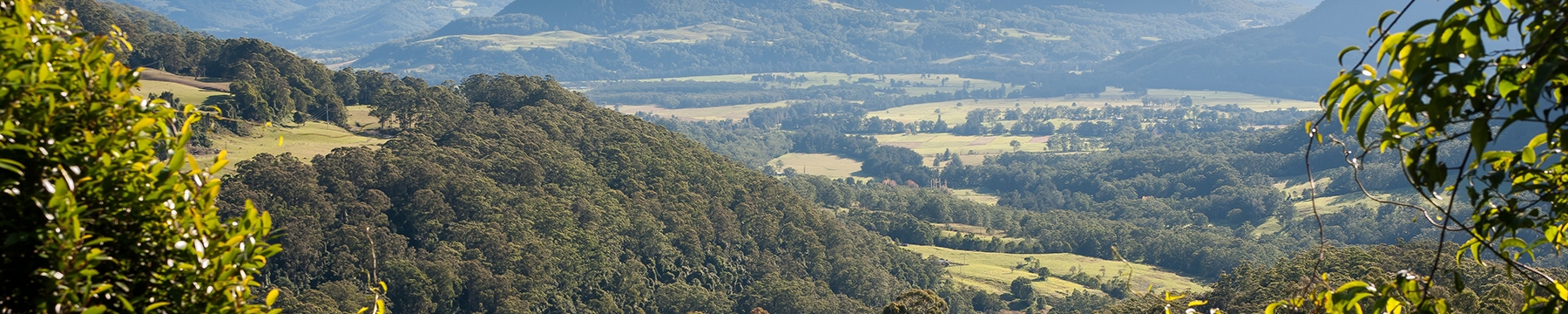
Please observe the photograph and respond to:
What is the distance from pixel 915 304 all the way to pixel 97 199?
20757mm

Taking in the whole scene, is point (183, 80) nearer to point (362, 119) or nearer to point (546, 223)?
point (362, 119)

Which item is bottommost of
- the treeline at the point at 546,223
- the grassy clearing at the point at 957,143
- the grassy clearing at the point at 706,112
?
the grassy clearing at the point at 957,143

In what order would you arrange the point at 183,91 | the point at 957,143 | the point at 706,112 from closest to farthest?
the point at 183,91 < the point at 957,143 < the point at 706,112

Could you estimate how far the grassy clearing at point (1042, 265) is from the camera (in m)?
55.5

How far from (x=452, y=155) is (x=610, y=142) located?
1081 cm

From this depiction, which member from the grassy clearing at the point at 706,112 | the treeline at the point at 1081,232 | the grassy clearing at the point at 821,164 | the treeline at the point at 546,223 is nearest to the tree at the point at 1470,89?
the treeline at the point at 546,223

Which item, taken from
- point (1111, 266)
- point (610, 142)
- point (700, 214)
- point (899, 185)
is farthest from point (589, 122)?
point (899, 185)

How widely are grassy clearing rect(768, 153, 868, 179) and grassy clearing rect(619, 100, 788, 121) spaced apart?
30.4 m

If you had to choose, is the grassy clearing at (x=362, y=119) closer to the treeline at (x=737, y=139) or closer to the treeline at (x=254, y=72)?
the treeline at (x=254, y=72)

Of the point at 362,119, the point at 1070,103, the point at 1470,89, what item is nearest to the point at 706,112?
the point at 1070,103

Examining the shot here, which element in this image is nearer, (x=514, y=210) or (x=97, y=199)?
(x=97, y=199)

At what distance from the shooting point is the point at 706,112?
161750 mm

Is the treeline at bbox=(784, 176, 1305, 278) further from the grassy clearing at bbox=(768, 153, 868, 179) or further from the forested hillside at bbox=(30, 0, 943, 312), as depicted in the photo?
the grassy clearing at bbox=(768, 153, 868, 179)

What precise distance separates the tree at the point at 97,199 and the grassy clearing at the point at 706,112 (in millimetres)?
145858
